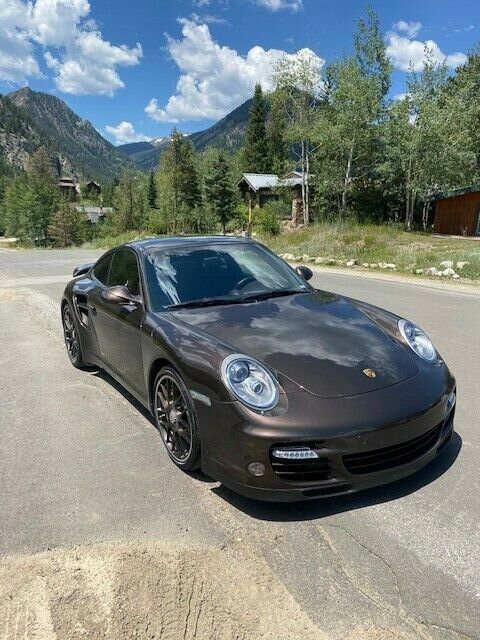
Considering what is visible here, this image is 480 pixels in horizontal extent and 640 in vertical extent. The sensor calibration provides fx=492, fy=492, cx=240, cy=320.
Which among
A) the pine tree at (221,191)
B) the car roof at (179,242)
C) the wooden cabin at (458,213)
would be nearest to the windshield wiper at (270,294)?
the car roof at (179,242)

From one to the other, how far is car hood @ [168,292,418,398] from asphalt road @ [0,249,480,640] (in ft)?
2.30

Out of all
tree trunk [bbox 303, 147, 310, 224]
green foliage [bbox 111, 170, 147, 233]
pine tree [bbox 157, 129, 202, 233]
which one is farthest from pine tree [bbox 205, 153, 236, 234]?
green foliage [bbox 111, 170, 147, 233]

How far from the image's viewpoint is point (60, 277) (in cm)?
1485

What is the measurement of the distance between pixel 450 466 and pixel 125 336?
101 inches

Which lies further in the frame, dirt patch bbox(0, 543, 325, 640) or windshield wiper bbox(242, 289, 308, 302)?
windshield wiper bbox(242, 289, 308, 302)

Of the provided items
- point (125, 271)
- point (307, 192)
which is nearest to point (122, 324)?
point (125, 271)

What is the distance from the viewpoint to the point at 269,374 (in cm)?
279

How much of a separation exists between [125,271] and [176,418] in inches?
68.0

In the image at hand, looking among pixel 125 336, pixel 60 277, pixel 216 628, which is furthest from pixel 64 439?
pixel 60 277

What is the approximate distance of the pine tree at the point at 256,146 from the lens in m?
65.2

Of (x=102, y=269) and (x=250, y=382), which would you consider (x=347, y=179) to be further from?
(x=250, y=382)

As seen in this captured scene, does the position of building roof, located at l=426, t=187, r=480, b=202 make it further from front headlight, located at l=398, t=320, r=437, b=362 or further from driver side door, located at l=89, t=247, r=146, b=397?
driver side door, located at l=89, t=247, r=146, b=397

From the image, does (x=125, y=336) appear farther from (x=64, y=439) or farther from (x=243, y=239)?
(x=243, y=239)

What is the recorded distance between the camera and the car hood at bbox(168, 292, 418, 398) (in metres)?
2.80
